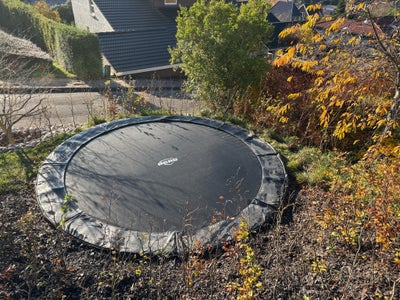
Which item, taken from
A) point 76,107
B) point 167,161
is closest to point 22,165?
point 167,161

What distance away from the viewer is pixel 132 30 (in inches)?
470

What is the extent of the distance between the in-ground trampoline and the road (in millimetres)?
1751

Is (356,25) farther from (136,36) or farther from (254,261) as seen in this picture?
(136,36)

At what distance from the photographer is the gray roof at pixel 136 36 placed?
10500mm

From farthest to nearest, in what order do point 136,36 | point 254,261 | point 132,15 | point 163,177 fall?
1. point 132,15
2. point 136,36
3. point 163,177
4. point 254,261

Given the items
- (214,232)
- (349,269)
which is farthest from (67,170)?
(349,269)

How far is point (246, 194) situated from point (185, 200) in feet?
2.67

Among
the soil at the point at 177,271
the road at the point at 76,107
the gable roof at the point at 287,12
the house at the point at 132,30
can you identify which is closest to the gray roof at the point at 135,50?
the house at the point at 132,30

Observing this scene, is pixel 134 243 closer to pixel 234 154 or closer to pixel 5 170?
pixel 234 154

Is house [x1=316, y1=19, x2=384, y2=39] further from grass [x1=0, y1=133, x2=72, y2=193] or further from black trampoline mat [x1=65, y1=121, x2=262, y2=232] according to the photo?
grass [x1=0, y1=133, x2=72, y2=193]

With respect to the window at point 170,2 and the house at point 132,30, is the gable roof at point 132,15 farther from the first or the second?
the window at point 170,2

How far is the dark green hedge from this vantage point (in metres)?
10.2

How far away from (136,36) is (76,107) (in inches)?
191

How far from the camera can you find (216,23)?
5.35m
